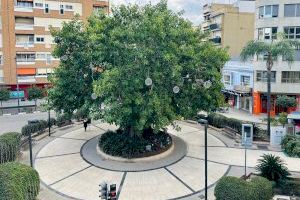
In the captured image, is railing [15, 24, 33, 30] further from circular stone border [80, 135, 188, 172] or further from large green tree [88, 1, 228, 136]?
circular stone border [80, 135, 188, 172]

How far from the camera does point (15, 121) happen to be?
4116cm

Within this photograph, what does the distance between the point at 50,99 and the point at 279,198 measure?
755 inches

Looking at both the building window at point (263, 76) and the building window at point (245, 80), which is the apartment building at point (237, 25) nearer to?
the building window at point (245, 80)

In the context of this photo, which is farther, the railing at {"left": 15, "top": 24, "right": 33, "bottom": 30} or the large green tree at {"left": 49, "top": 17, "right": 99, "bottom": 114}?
the railing at {"left": 15, "top": 24, "right": 33, "bottom": 30}

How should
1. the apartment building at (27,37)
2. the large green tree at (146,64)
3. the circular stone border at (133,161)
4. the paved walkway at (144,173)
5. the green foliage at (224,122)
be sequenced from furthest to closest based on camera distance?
the apartment building at (27,37), the green foliage at (224,122), the circular stone border at (133,161), the large green tree at (146,64), the paved walkway at (144,173)

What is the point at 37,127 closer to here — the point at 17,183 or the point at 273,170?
the point at 17,183

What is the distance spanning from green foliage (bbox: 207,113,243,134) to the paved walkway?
12.7ft

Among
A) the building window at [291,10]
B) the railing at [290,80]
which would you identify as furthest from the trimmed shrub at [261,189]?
the building window at [291,10]

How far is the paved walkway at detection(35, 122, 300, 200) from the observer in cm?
2062

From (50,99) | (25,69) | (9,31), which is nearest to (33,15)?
(9,31)

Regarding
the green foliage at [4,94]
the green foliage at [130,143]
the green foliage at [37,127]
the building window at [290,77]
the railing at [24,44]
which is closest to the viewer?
the green foliage at [130,143]

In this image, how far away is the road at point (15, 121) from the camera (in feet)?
122

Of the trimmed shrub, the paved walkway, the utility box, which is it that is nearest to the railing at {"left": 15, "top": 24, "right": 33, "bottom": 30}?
the paved walkway

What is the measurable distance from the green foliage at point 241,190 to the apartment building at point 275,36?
26569 mm
